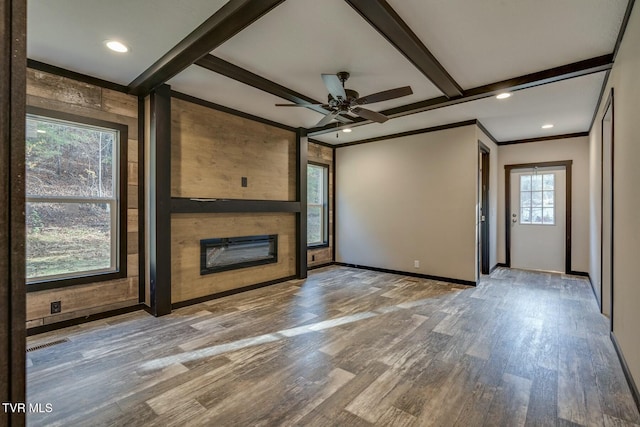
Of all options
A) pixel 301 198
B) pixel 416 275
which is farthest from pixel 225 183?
pixel 416 275

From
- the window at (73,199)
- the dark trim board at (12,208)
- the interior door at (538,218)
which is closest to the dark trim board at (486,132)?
the interior door at (538,218)

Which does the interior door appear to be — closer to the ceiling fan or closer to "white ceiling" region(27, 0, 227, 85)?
the ceiling fan

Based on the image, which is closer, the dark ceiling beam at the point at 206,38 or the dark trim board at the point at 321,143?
the dark ceiling beam at the point at 206,38

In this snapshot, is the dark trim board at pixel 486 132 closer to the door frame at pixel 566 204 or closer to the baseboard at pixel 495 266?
the door frame at pixel 566 204

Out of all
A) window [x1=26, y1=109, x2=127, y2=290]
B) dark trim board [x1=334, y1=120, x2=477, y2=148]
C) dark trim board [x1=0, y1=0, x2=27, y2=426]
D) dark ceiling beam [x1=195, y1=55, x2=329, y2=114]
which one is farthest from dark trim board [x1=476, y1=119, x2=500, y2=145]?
dark trim board [x1=0, y1=0, x2=27, y2=426]

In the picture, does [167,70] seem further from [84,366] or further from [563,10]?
[563,10]

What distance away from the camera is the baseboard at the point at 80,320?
3.05m

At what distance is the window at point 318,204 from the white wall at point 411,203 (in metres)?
0.28

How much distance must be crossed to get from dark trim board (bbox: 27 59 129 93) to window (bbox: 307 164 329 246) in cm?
359

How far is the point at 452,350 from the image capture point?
2.77 m

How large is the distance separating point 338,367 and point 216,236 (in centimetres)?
256

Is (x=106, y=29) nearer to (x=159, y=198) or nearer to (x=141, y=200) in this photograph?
(x=159, y=198)

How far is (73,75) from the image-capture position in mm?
3211

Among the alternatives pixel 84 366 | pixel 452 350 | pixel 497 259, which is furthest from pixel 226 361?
pixel 497 259
